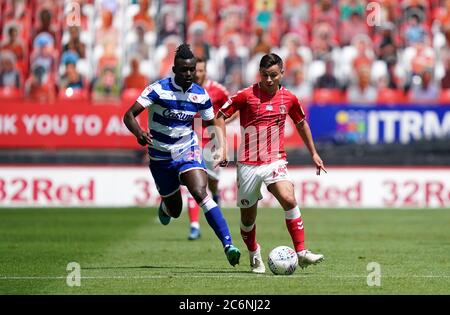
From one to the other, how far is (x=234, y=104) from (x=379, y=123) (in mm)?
12709

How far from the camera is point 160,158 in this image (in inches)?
517

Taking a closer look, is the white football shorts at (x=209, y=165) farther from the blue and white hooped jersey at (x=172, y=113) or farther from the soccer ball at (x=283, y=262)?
the soccer ball at (x=283, y=262)

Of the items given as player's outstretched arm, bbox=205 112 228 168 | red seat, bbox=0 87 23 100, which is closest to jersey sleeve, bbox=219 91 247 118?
player's outstretched arm, bbox=205 112 228 168

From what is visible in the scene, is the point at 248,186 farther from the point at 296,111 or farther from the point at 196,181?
the point at 296,111

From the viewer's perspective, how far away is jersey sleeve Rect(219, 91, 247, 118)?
41.2 ft

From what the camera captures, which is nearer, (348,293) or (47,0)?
(348,293)

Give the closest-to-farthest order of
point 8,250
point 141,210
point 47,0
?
point 8,250
point 141,210
point 47,0

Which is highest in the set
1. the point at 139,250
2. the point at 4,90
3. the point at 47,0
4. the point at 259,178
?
the point at 47,0

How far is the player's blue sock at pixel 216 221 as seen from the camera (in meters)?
12.3

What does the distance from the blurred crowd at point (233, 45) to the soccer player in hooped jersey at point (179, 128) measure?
12339 millimetres

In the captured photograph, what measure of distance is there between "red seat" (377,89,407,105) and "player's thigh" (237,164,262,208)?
43.1 feet

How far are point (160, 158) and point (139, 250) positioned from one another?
2655 mm
